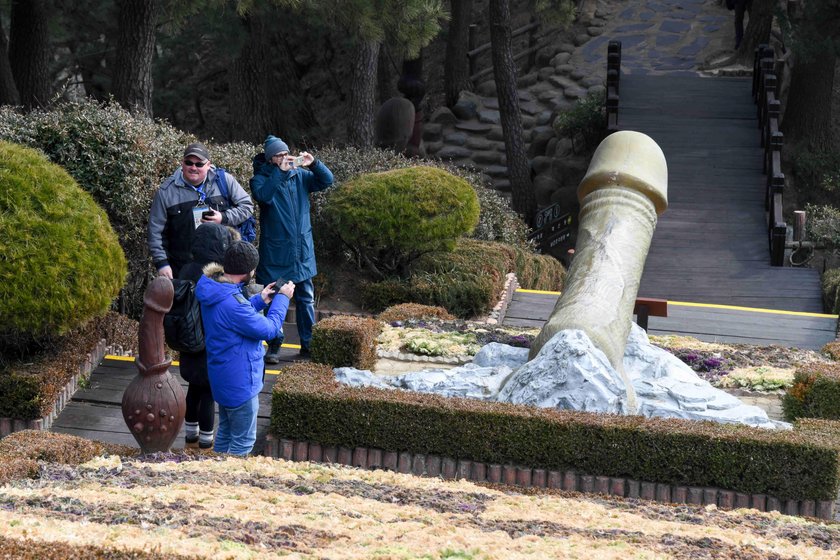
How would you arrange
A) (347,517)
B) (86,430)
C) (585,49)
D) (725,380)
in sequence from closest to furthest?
(347,517) → (86,430) → (725,380) → (585,49)

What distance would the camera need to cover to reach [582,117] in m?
19.8

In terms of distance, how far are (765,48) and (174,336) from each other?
15047 millimetres

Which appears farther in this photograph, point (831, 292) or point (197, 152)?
point (831, 292)

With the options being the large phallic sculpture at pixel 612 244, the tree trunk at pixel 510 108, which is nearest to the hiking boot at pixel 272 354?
the large phallic sculpture at pixel 612 244

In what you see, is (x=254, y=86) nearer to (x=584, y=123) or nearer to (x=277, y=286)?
(x=584, y=123)

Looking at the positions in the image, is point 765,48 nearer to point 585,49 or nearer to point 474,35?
point 585,49

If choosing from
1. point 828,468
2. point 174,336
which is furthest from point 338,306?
point 828,468

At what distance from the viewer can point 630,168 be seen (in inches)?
359

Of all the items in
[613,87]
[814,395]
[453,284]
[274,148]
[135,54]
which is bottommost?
[814,395]

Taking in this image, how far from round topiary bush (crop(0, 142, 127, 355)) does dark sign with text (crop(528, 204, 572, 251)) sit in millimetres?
8649

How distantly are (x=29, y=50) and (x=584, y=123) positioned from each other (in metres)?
8.85

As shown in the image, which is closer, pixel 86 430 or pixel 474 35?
pixel 86 430

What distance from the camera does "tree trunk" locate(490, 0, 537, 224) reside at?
1853 cm

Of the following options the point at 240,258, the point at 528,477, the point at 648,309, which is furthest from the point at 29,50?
the point at 528,477
